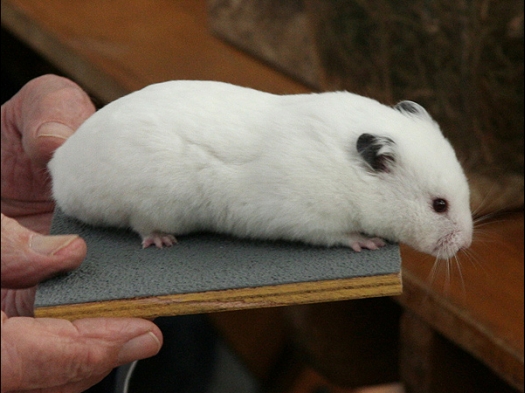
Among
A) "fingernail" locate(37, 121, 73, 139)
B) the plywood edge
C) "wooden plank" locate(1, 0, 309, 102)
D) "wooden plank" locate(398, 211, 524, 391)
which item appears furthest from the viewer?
"wooden plank" locate(1, 0, 309, 102)

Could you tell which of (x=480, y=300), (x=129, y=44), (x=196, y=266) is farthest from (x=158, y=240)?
(x=129, y=44)

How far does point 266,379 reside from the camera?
1864 millimetres

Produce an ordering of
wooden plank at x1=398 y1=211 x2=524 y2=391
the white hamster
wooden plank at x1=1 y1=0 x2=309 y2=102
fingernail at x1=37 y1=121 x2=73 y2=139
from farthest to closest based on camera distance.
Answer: wooden plank at x1=1 y1=0 x2=309 y2=102
wooden plank at x1=398 y1=211 x2=524 y2=391
fingernail at x1=37 y1=121 x2=73 y2=139
the white hamster

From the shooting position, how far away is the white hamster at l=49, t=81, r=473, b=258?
920 mm

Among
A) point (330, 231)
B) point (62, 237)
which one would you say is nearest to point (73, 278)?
point (62, 237)

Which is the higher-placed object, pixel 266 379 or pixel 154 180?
pixel 154 180

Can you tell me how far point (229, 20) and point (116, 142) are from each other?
1.57 metres

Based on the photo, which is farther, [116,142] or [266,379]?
[266,379]

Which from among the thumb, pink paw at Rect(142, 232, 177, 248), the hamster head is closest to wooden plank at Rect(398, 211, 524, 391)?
the hamster head

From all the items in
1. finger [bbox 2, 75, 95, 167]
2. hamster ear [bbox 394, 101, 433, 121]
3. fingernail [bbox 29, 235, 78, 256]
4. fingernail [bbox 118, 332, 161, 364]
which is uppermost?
hamster ear [bbox 394, 101, 433, 121]

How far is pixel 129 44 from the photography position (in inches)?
89.7

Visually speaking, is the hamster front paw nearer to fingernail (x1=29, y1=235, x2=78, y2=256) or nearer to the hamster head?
the hamster head

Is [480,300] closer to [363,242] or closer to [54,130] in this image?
[363,242]

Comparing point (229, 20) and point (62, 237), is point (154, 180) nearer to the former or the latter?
point (62, 237)
